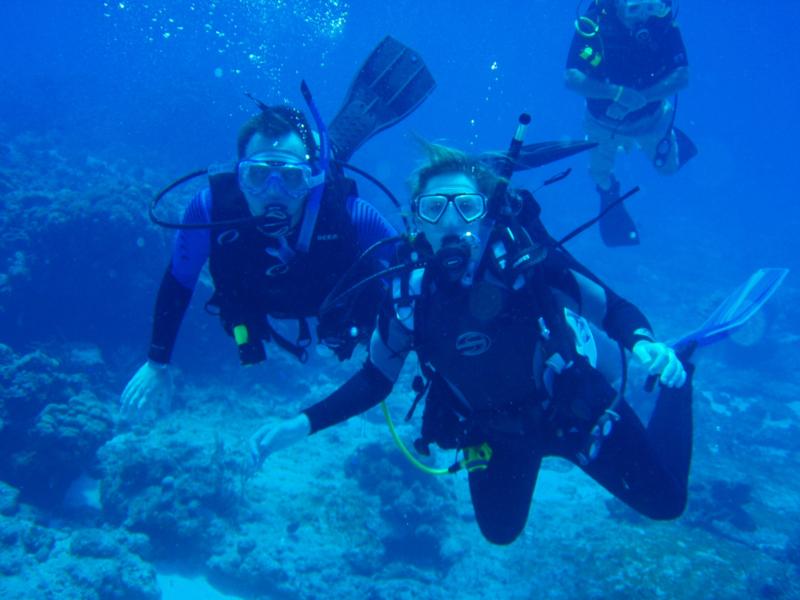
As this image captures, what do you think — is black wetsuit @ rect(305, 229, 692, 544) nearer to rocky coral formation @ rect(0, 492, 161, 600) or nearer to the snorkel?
the snorkel

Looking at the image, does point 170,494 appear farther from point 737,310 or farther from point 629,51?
point 629,51

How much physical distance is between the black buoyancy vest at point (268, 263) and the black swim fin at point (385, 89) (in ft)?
8.54

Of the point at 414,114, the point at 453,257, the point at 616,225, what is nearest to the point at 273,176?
the point at 453,257

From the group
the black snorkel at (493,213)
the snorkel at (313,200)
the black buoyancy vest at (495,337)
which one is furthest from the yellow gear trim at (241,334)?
the black snorkel at (493,213)

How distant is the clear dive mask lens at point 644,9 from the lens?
23.7ft

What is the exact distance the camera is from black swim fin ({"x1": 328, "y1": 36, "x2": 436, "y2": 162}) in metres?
6.79

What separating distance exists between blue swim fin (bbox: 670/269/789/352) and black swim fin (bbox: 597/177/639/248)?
2690 millimetres

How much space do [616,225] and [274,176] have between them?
755 centimetres

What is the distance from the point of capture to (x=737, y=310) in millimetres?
6164

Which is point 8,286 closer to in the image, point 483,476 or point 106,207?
point 106,207

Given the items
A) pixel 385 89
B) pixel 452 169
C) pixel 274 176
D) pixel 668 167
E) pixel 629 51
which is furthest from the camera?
pixel 668 167

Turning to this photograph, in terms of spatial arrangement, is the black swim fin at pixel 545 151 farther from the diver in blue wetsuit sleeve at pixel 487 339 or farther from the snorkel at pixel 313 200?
the snorkel at pixel 313 200

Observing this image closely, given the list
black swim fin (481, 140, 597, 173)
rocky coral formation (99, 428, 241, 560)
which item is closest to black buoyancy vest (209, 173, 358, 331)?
black swim fin (481, 140, 597, 173)

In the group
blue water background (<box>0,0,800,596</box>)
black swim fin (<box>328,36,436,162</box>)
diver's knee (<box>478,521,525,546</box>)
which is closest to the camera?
diver's knee (<box>478,521,525,546</box>)
